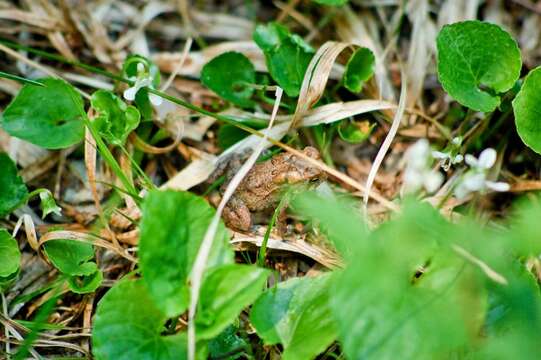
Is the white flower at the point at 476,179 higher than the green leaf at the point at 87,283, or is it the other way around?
the white flower at the point at 476,179

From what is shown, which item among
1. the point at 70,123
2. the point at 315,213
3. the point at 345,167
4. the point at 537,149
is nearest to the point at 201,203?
the point at 315,213

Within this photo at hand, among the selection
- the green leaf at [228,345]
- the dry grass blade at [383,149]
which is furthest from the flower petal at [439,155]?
the green leaf at [228,345]

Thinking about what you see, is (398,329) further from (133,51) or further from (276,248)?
(133,51)

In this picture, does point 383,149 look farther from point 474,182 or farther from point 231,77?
point 231,77

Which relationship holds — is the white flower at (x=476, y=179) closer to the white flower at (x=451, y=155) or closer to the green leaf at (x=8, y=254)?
the white flower at (x=451, y=155)

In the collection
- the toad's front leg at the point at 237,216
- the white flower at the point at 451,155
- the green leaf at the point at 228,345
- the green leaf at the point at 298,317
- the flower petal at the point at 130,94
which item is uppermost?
the flower petal at the point at 130,94

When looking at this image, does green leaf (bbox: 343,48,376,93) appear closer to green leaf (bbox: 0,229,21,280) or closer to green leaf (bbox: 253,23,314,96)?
green leaf (bbox: 253,23,314,96)

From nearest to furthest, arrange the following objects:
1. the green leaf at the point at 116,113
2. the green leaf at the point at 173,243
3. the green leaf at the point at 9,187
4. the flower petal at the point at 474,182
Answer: the green leaf at the point at 173,243
the flower petal at the point at 474,182
the green leaf at the point at 9,187
the green leaf at the point at 116,113
